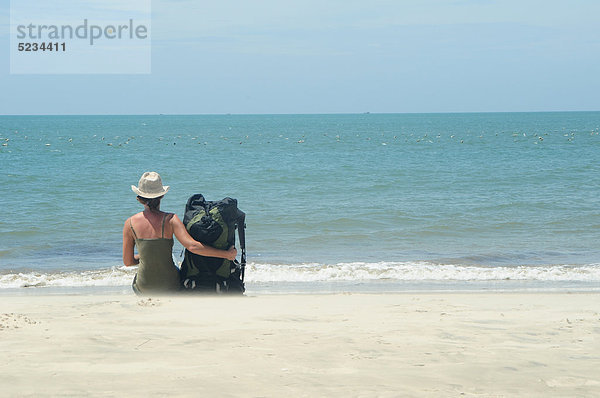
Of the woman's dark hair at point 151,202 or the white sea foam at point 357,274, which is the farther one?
the white sea foam at point 357,274

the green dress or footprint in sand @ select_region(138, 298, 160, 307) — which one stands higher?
the green dress

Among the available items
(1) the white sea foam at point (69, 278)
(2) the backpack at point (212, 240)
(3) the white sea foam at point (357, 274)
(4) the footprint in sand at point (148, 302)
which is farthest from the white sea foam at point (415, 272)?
(4) the footprint in sand at point (148, 302)

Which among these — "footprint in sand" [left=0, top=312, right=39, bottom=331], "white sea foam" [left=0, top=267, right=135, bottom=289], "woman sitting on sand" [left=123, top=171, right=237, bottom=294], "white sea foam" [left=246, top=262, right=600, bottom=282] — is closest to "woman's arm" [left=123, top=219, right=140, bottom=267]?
"woman sitting on sand" [left=123, top=171, right=237, bottom=294]

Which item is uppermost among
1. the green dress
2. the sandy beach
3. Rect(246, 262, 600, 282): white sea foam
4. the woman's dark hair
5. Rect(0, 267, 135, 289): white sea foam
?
the woman's dark hair

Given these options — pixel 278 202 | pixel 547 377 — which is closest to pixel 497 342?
pixel 547 377

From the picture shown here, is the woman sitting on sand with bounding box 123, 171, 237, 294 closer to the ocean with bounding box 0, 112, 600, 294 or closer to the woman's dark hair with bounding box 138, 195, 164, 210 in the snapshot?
the woman's dark hair with bounding box 138, 195, 164, 210

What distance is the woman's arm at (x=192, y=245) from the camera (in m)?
6.10

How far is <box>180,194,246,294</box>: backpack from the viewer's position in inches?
243

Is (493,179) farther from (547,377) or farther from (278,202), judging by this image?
(547,377)

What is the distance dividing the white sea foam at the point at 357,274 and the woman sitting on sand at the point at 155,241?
410 centimetres

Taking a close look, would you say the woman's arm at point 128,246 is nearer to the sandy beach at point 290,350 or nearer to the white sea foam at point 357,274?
the sandy beach at point 290,350

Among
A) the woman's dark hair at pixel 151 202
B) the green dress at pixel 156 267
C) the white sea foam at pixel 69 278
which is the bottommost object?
the white sea foam at pixel 69 278

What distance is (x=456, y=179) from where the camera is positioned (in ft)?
87.0

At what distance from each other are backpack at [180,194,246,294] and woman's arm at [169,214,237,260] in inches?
2.6
